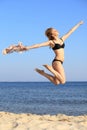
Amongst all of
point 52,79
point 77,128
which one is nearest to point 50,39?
point 52,79

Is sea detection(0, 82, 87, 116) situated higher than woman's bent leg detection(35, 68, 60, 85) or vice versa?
woman's bent leg detection(35, 68, 60, 85)

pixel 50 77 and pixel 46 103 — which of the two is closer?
pixel 50 77

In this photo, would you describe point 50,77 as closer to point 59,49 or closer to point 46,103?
point 59,49

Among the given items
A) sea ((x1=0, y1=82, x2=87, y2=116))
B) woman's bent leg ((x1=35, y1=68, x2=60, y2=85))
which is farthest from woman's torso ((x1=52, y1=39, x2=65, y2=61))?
sea ((x1=0, y1=82, x2=87, y2=116))

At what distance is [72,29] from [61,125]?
414 cm

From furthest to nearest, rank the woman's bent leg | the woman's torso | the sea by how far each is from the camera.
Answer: the sea, the woman's torso, the woman's bent leg

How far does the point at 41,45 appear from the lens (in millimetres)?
10641

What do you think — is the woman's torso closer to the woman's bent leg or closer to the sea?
the woman's bent leg

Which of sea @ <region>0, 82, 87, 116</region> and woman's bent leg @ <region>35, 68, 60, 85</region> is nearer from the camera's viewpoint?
woman's bent leg @ <region>35, 68, 60, 85</region>

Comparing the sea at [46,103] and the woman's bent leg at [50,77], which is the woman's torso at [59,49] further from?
the sea at [46,103]

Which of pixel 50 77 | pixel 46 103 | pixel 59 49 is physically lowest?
pixel 46 103

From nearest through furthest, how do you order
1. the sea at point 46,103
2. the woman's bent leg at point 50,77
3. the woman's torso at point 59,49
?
the woman's bent leg at point 50,77 → the woman's torso at point 59,49 → the sea at point 46,103

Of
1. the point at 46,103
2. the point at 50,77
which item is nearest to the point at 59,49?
the point at 50,77

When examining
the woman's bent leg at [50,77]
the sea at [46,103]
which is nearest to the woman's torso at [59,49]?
the woman's bent leg at [50,77]
